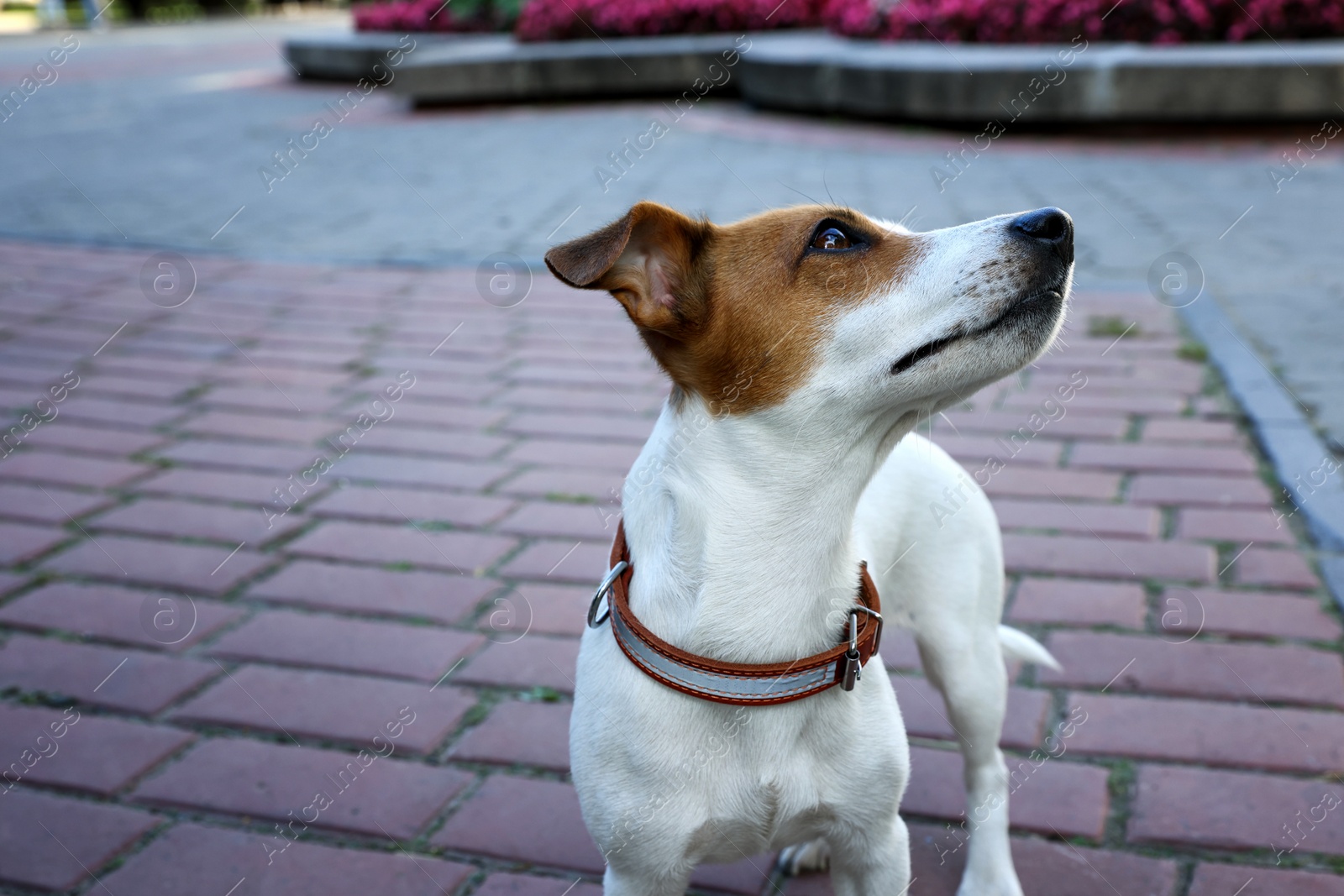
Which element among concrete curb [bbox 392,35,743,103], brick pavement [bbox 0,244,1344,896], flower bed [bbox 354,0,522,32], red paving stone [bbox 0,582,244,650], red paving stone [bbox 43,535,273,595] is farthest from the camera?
flower bed [bbox 354,0,522,32]

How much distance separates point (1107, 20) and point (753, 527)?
10.4m

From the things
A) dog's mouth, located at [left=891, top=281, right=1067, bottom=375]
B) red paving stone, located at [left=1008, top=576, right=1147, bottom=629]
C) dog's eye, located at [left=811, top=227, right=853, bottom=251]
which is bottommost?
red paving stone, located at [left=1008, top=576, right=1147, bottom=629]

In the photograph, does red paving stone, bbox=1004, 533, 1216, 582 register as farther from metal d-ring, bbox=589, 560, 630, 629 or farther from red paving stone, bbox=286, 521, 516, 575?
metal d-ring, bbox=589, 560, 630, 629

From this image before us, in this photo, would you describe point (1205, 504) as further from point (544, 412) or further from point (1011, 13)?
point (1011, 13)

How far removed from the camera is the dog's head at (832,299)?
1950 millimetres

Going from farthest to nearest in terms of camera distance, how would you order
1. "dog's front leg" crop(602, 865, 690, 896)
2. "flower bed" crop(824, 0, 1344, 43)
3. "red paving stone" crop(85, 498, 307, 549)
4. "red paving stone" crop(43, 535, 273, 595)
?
"flower bed" crop(824, 0, 1344, 43) → "red paving stone" crop(85, 498, 307, 549) → "red paving stone" crop(43, 535, 273, 595) → "dog's front leg" crop(602, 865, 690, 896)

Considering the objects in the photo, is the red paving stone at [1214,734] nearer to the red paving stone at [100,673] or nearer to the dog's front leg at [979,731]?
the dog's front leg at [979,731]

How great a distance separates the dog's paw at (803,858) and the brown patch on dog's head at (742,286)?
3.68 ft

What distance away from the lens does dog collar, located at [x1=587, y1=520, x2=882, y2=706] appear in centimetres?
200

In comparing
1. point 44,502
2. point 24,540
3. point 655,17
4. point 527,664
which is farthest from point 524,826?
point 655,17

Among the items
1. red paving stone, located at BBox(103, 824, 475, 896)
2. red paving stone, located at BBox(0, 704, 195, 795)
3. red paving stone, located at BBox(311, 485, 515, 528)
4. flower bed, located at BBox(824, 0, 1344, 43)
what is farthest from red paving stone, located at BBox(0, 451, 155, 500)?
flower bed, located at BBox(824, 0, 1344, 43)

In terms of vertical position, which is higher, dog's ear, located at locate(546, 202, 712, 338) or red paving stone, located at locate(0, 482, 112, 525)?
dog's ear, located at locate(546, 202, 712, 338)

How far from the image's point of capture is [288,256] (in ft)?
23.9

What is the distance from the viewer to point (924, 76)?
10.4 meters
